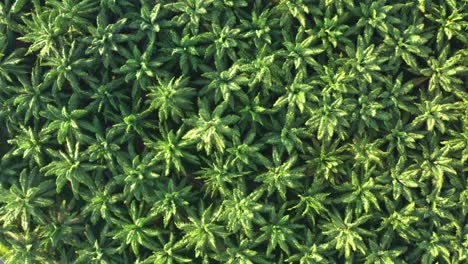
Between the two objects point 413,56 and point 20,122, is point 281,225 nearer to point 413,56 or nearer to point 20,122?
point 413,56

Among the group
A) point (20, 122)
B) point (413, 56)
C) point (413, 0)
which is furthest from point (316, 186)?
point (20, 122)

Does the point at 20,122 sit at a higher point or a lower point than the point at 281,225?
higher

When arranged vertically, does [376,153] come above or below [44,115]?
below

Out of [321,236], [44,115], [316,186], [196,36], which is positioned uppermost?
[196,36]

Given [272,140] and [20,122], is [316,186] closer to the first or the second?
[272,140]

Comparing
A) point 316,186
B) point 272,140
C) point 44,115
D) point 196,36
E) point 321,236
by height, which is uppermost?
point 196,36

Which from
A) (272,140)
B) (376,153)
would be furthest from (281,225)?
(376,153)
